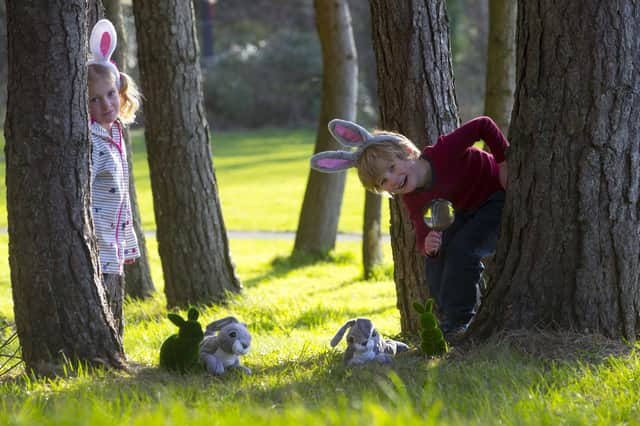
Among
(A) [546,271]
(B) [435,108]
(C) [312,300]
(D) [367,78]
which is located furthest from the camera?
(D) [367,78]

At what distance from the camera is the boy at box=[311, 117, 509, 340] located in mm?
4348

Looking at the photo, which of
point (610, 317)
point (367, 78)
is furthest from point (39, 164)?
point (367, 78)

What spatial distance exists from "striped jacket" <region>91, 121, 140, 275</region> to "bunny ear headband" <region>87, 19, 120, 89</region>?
0.34 meters

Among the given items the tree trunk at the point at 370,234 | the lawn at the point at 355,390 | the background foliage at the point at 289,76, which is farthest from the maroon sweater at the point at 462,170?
the background foliage at the point at 289,76

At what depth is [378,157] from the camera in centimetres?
431

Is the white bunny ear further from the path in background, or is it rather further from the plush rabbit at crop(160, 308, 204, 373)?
the path in background

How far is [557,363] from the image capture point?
366 centimetres

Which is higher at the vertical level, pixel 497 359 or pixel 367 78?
pixel 367 78

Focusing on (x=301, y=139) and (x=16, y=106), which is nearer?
(x=16, y=106)

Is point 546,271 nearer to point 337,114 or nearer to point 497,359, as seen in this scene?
point 497,359

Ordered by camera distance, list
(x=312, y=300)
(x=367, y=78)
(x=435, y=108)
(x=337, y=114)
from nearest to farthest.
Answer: (x=435, y=108) → (x=312, y=300) → (x=337, y=114) → (x=367, y=78)

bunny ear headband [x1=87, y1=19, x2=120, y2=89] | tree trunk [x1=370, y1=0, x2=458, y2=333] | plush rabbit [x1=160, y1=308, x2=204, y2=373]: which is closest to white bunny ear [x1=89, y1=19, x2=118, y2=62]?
bunny ear headband [x1=87, y1=19, x2=120, y2=89]

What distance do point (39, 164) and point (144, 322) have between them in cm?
318

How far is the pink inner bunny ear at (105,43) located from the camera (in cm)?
474
